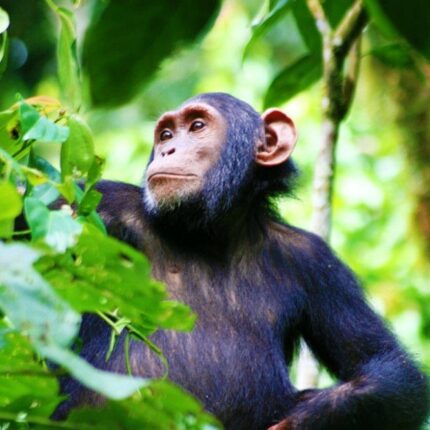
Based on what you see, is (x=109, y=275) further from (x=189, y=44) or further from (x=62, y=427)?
(x=189, y=44)

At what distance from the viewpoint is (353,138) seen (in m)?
8.09

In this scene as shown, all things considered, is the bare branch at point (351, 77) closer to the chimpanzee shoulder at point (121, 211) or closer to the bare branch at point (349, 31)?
the bare branch at point (349, 31)

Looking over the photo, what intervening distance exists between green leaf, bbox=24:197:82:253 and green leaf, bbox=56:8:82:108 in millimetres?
A: 480

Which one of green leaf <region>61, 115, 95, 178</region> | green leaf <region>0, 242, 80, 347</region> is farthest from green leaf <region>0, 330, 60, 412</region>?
green leaf <region>61, 115, 95, 178</region>

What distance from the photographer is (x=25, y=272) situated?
3.02 ft

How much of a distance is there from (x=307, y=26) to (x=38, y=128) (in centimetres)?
109

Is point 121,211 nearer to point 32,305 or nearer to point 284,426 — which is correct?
point 284,426

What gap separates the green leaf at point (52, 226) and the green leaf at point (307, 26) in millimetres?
1111

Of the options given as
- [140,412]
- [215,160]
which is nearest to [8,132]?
[140,412]

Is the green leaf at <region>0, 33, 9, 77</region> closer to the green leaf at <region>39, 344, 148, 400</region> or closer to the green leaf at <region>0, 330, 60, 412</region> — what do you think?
the green leaf at <region>0, 330, 60, 412</region>

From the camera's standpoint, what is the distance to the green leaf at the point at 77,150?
1828 mm

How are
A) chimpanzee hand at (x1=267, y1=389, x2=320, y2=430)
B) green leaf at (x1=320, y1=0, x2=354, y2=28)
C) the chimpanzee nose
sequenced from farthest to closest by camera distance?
1. the chimpanzee nose
2. chimpanzee hand at (x1=267, y1=389, x2=320, y2=430)
3. green leaf at (x1=320, y1=0, x2=354, y2=28)

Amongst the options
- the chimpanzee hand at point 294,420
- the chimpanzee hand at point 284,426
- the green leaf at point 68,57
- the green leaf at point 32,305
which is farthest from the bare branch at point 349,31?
the green leaf at point 32,305

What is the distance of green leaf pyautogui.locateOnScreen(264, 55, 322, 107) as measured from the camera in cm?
301
